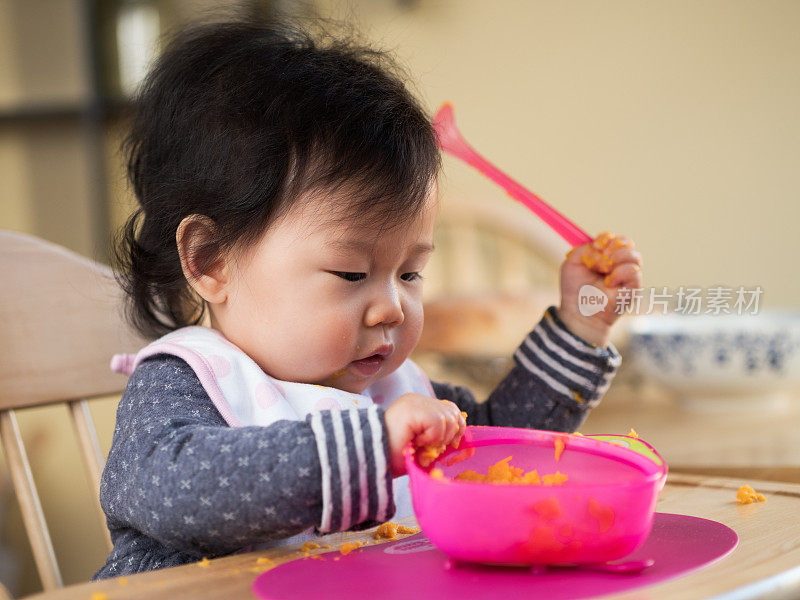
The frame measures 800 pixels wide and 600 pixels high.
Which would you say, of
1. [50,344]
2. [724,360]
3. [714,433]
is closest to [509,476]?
[50,344]

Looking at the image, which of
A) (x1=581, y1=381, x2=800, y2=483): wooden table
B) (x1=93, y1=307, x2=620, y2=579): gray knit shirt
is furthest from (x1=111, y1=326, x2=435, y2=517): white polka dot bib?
(x1=581, y1=381, x2=800, y2=483): wooden table

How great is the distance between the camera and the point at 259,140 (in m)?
0.72

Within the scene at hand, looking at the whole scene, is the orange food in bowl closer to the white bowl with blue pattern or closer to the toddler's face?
the toddler's face

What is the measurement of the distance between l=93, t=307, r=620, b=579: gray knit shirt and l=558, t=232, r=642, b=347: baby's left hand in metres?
0.37

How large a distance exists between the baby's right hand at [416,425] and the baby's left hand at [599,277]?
374 mm

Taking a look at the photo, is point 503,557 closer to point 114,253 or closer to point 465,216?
point 114,253

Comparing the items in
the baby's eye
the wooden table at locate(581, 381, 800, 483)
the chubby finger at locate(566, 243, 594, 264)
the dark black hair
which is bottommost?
the wooden table at locate(581, 381, 800, 483)

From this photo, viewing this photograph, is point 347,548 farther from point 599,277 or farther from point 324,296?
point 599,277

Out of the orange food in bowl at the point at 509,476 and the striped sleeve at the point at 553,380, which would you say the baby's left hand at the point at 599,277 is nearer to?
the striped sleeve at the point at 553,380

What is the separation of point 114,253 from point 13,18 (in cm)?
177

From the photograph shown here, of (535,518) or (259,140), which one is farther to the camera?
(259,140)

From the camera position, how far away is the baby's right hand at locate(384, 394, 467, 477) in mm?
527

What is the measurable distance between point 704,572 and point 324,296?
36cm

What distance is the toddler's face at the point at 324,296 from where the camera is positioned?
698mm
